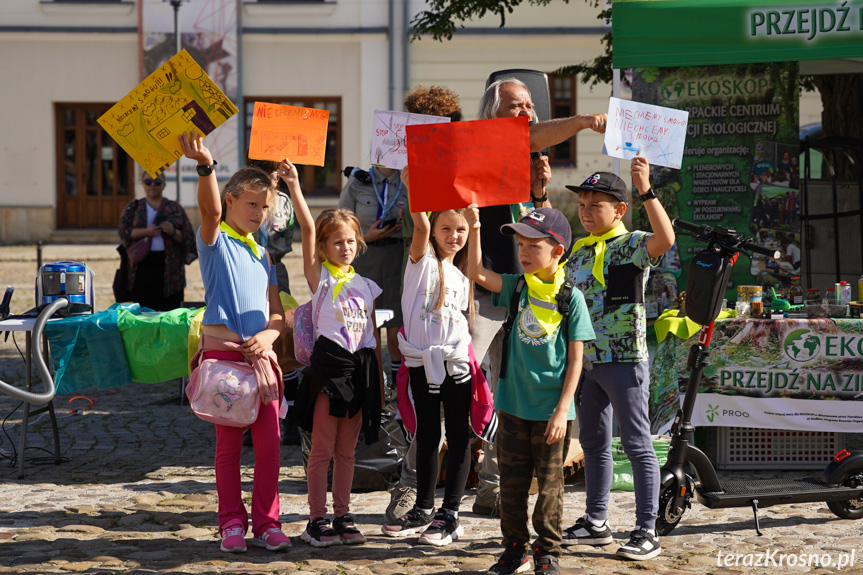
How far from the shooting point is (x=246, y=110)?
22.9 meters

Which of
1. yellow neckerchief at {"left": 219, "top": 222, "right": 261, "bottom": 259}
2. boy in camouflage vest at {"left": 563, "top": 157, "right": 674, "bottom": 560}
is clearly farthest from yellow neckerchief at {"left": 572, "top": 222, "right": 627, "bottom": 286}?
yellow neckerchief at {"left": 219, "top": 222, "right": 261, "bottom": 259}

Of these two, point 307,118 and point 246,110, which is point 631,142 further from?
point 246,110

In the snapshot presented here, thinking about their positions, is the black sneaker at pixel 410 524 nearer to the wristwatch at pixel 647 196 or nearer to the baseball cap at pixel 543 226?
the baseball cap at pixel 543 226

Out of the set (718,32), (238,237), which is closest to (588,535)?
(238,237)

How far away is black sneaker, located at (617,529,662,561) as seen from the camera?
436 centimetres

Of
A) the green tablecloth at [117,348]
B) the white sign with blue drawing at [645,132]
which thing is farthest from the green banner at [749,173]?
the green tablecloth at [117,348]

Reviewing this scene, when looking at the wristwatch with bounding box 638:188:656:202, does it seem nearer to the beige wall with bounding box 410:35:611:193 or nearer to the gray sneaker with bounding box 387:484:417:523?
the gray sneaker with bounding box 387:484:417:523

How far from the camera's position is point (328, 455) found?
466 cm

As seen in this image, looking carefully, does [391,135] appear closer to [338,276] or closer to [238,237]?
[338,276]

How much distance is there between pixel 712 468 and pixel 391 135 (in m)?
2.18

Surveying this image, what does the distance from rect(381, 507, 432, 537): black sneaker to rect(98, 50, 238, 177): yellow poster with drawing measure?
1.89m

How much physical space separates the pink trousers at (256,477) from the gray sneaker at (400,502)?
0.55 metres

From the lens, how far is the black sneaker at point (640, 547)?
436 cm

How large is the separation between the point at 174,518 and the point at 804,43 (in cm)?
447
